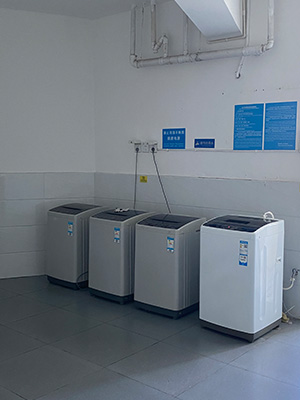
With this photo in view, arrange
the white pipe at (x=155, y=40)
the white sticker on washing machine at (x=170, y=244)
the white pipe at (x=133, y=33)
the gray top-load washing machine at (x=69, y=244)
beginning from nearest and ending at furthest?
the white sticker on washing machine at (x=170, y=244) < the white pipe at (x=155, y=40) < the gray top-load washing machine at (x=69, y=244) < the white pipe at (x=133, y=33)

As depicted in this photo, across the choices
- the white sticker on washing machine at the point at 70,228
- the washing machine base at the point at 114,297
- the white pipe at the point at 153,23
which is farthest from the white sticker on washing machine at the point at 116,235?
the white pipe at the point at 153,23

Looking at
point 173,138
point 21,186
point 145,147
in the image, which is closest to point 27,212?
point 21,186

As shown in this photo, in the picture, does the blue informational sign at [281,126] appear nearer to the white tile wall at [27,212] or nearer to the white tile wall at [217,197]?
the white tile wall at [217,197]

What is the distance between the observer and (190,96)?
4.66m

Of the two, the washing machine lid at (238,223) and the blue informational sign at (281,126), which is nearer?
the washing machine lid at (238,223)

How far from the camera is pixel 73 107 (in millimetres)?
5426

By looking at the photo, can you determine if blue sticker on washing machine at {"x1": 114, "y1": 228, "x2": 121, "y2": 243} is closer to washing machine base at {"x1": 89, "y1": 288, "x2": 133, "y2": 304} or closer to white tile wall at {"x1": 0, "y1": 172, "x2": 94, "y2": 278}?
washing machine base at {"x1": 89, "y1": 288, "x2": 133, "y2": 304}

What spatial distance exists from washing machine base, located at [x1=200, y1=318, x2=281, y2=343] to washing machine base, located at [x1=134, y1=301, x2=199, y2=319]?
0.95 feet

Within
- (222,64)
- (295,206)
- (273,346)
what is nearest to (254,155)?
(295,206)

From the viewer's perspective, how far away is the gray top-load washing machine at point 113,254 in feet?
14.1

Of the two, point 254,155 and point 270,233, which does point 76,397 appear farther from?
point 254,155

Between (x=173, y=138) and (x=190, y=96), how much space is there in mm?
455

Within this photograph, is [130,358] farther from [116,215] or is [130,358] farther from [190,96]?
[190,96]

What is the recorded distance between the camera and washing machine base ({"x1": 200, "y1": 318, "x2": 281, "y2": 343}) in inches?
138
